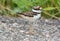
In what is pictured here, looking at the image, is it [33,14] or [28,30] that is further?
[33,14]

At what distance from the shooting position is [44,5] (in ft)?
13.5

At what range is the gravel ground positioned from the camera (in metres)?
2.89

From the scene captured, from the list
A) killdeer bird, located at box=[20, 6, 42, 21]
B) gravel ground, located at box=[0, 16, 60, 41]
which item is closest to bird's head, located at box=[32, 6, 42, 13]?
killdeer bird, located at box=[20, 6, 42, 21]

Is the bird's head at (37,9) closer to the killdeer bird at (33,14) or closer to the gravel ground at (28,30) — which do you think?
the killdeer bird at (33,14)

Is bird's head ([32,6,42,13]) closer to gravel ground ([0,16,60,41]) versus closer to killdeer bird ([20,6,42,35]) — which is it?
killdeer bird ([20,6,42,35])

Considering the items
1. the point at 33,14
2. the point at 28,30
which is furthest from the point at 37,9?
the point at 28,30

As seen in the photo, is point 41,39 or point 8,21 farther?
point 8,21

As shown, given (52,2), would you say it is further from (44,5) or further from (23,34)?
(23,34)

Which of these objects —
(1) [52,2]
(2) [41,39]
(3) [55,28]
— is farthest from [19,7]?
(2) [41,39]

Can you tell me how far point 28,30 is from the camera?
3.15 meters

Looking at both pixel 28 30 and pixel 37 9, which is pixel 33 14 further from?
pixel 28 30

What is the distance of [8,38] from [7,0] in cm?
133

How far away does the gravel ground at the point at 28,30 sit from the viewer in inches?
114

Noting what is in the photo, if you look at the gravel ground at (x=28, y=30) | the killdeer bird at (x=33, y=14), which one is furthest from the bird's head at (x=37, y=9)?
the gravel ground at (x=28, y=30)
